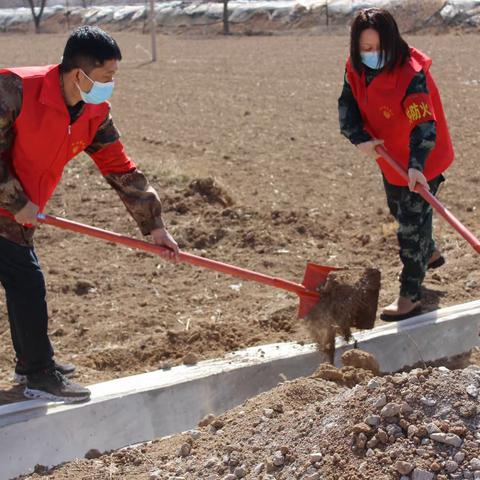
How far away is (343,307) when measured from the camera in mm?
4879

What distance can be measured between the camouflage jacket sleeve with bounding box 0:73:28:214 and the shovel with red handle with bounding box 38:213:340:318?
15 cm

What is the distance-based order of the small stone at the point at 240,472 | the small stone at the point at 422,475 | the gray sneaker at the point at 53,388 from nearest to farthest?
the small stone at the point at 422,475 < the small stone at the point at 240,472 < the gray sneaker at the point at 53,388

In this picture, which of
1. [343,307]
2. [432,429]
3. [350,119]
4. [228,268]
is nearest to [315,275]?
[343,307]

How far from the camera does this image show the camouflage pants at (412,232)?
5.29 m

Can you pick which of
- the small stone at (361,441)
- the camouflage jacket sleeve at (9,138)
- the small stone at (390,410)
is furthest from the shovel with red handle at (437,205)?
the camouflage jacket sleeve at (9,138)

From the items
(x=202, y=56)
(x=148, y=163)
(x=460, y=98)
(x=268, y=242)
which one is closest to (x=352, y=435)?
(x=268, y=242)

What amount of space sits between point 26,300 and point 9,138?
28.8 inches

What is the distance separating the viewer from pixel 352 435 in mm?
3164

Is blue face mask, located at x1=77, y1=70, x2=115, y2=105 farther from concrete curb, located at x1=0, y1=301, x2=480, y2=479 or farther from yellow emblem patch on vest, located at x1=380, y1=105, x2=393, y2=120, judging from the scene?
yellow emblem patch on vest, located at x1=380, y1=105, x2=393, y2=120

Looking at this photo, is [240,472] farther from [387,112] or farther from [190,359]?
[387,112]

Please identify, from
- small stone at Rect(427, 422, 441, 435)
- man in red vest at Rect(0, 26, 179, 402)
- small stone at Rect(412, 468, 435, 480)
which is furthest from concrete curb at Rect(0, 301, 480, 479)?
small stone at Rect(412, 468, 435, 480)

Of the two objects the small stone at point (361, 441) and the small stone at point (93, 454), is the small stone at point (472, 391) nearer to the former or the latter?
the small stone at point (361, 441)

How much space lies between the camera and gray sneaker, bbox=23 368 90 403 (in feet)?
13.9

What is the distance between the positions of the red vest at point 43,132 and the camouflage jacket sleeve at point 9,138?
0.08 feet
